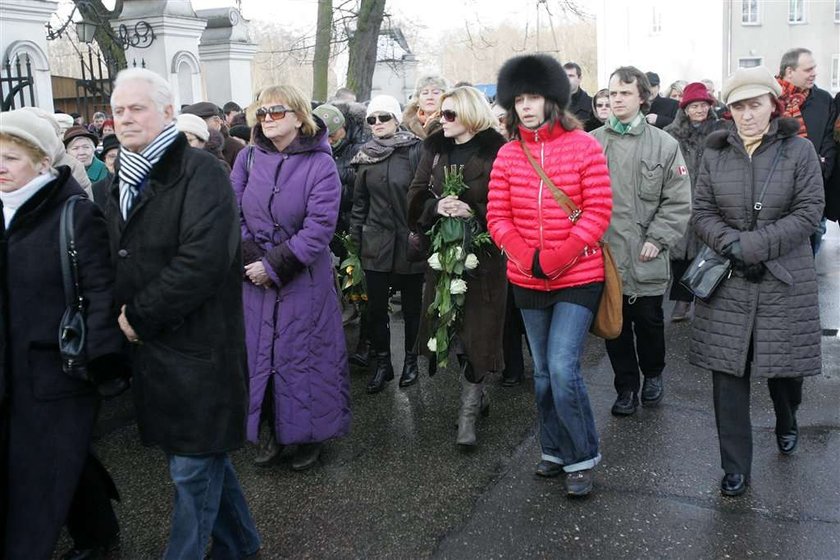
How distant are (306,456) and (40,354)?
182 centimetres

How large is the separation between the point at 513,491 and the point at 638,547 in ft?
2.52

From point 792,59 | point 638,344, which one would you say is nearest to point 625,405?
point 638,344

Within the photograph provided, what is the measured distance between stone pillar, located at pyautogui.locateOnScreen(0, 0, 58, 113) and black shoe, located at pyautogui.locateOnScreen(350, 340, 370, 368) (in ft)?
16.3

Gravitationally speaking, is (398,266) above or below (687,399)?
above

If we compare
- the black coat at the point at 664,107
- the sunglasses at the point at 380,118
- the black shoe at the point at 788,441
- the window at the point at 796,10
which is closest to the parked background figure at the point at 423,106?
the sunglasses at the point at 380,118

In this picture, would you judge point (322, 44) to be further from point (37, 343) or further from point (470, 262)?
point (37, 343)

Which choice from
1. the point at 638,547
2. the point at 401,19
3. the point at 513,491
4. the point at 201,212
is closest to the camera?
the point at 201,212

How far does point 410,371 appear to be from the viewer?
6305 millimetres

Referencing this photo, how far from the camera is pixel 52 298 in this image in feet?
11.0

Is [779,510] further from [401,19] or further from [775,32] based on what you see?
[775,32]

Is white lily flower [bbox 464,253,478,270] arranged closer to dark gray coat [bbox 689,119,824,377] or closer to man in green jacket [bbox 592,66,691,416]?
man in green jacket [bbox 592,66,691,416]

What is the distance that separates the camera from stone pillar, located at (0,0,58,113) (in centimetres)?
903

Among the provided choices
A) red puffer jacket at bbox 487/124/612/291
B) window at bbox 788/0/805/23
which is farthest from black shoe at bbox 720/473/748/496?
window at bbox 788/0/805/23

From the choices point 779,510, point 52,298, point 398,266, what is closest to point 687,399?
point 779,510
